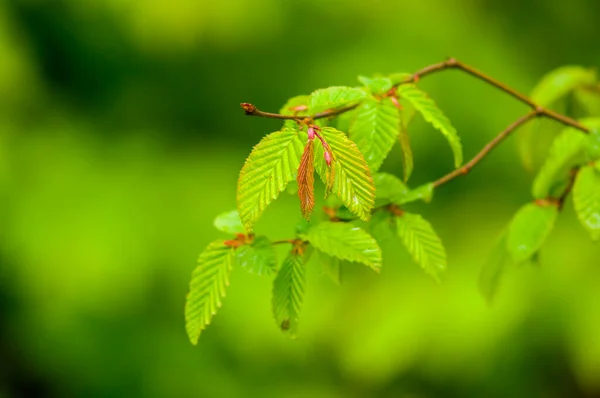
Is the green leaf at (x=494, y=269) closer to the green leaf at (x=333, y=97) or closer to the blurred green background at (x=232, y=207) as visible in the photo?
the green leaf at (x=333, y=97)

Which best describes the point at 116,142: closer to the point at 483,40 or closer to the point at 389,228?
the point at 483,40

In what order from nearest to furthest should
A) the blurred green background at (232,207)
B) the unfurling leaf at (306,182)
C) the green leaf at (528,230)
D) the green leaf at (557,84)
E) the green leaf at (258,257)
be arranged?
the unfurling leaf at (306,182)
the green leaf at (258,257)
the green leaf at (528,230)
the green leaf at (557,84)
the blurred green background at (232,207)

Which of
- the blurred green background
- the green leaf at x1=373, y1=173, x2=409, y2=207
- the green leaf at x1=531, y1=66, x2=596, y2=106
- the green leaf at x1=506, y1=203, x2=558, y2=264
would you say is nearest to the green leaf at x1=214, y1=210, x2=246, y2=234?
the green leaf at x1=373, y1=173, x2=409, y2=207

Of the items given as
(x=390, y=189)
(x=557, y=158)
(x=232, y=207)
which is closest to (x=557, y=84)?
(x=557, y=158)

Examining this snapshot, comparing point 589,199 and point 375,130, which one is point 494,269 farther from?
point 375,130

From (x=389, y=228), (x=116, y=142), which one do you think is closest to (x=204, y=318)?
(x=389, y=228)

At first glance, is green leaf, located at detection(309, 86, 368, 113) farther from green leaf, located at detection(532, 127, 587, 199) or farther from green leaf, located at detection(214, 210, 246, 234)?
green leaf, located at detection(532, 127, 587, 199)

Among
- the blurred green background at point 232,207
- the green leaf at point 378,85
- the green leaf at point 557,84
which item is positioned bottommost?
the blurred green background at point 232,207

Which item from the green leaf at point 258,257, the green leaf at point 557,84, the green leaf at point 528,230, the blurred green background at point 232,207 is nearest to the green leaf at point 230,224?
the green leaf at point 258,257
